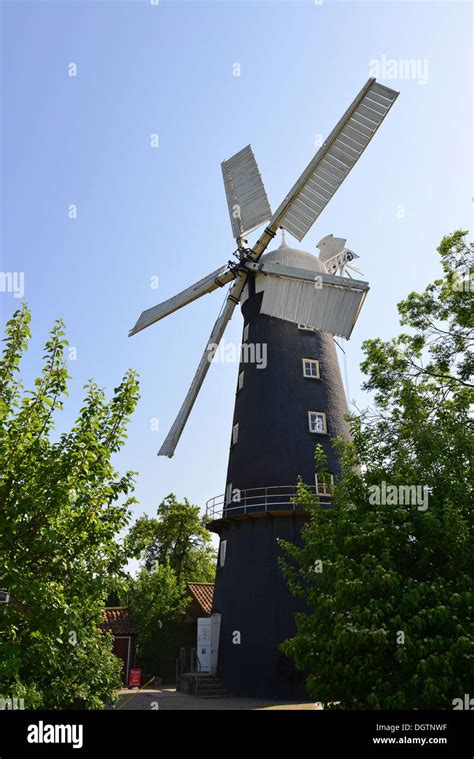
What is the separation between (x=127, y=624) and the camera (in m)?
28.4

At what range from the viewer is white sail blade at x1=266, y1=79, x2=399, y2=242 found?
22359 millimetres

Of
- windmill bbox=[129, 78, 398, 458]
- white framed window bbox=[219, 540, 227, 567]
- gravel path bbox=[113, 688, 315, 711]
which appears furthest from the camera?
white framed window bbox=[219, 540, 227, 567]

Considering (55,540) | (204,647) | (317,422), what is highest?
(317,422)

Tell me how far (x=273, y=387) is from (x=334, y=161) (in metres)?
10.1

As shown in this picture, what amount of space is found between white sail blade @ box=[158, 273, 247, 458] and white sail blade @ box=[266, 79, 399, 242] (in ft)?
11.4

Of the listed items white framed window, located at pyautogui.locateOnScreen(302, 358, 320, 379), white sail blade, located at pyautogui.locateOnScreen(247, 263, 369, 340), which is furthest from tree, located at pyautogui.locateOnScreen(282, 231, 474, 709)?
white framed window, located at pyautogui.locateOnScreen(302, 358, 320, 379)

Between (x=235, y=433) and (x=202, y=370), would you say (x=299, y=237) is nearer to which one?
(x=202, y=370)

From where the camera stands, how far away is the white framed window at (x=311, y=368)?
23562 mm

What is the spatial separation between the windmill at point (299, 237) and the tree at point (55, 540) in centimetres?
1395

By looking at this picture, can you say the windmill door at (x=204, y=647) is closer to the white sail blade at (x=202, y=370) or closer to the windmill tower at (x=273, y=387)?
the windmill tower at (x=273, y=387)

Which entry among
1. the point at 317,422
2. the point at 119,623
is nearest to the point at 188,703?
the point at 119,623

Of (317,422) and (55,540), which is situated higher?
(317,422)

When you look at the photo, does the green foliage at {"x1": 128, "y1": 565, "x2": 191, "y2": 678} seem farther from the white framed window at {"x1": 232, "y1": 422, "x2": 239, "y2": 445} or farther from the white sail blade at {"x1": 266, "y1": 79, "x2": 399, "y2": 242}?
the white sail blade at {"x1": 266, "y1": 79, "x2": 399, "y2": 242}

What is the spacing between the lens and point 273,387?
2317cm
